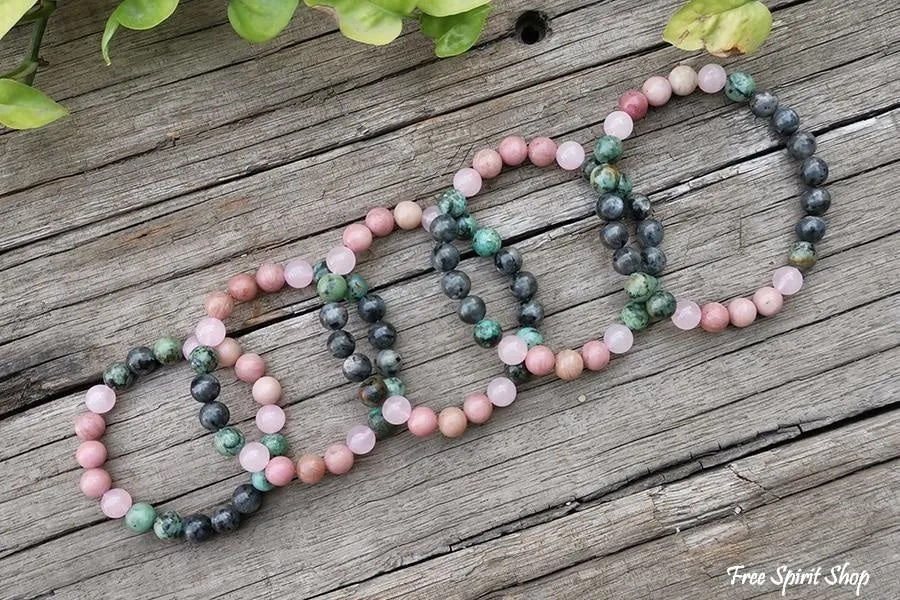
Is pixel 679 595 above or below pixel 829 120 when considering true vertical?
below

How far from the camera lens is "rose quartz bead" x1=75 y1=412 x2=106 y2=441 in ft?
4.51

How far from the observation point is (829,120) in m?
1.46

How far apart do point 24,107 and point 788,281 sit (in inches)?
51.2

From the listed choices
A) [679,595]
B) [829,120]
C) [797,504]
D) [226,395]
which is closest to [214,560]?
[226,395]

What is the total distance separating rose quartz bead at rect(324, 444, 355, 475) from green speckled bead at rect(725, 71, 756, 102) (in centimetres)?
92

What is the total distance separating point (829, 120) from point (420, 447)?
937 millimetres

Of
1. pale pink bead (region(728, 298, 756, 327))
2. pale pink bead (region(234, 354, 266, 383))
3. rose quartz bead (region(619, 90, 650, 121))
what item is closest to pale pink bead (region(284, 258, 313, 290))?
pale pink bead (region(234, 354, 266, 383))

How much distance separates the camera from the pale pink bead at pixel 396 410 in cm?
136

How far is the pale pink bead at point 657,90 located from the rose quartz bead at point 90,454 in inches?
44.7

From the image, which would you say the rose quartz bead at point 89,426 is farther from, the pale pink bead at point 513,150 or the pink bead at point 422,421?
the pale pink bead at point 513,150

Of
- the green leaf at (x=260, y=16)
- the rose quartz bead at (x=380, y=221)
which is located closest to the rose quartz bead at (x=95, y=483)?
the rose quartz bead at (x=380, y=221)

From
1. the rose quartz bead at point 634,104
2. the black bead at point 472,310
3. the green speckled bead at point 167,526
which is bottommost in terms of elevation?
the green speckled bead at point 167,526

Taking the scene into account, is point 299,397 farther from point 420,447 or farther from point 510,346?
point 510,346

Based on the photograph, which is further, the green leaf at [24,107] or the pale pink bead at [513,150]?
the pale pink bead at [513,150]
